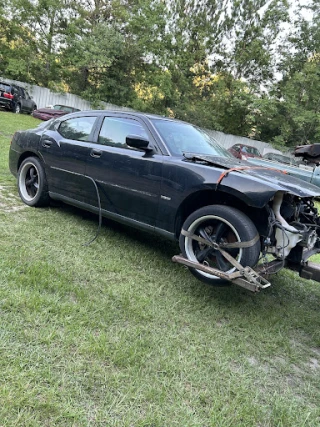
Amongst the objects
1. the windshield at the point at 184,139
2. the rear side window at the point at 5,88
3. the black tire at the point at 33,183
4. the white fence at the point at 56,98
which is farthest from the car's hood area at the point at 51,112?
the windshield at the point at 184,139

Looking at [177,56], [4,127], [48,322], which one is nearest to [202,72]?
[177,56]

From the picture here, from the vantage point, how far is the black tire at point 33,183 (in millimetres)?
4270

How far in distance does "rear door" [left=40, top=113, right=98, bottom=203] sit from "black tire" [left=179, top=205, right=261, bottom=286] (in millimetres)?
1502

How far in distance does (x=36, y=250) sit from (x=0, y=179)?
110 inches

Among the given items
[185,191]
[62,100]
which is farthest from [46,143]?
[62,100]

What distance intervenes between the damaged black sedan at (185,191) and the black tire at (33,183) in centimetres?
2

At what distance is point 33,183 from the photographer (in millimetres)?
4531

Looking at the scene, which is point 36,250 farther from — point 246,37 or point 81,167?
point 246,37

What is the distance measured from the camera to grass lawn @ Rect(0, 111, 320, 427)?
1.65 metres

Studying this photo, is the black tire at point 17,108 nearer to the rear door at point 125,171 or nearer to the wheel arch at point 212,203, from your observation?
the rear door at point 125,171

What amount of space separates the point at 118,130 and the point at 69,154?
0.75 meters

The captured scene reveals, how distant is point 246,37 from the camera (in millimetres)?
22672

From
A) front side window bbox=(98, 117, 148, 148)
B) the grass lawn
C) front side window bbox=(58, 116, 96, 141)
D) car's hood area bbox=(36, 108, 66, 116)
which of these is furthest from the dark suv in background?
the grass lawn

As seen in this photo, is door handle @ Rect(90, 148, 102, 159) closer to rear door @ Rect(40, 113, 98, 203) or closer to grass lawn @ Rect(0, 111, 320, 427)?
rear door @ Rect(40, 113, 98, 203)
